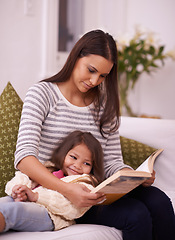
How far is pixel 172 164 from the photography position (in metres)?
1.96

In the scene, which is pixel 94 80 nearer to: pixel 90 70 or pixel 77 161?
pixel 90 70

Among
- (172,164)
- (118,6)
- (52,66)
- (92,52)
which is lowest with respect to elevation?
(172,164)

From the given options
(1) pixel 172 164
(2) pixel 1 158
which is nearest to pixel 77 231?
(2) pixel 1 158

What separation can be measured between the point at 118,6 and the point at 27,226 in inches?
117

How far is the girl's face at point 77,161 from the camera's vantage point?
1.45 m

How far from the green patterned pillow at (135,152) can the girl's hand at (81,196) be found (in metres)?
0.74

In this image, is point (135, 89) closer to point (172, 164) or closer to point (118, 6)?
point (118, 6)

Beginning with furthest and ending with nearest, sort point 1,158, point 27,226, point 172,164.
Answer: point 172,164
point 1,158
point 27,226

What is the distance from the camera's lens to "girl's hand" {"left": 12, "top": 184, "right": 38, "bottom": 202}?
124 cm

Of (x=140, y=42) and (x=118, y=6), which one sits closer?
(x=140, y=42)

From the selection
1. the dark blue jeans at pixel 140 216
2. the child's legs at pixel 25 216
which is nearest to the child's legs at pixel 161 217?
the dark blue jeans at pixel 140 216

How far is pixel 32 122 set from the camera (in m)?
1.44

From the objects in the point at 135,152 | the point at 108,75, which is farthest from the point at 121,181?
the point at 135,152

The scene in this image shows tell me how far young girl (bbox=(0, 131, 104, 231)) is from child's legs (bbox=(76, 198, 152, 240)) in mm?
Answer: 83
